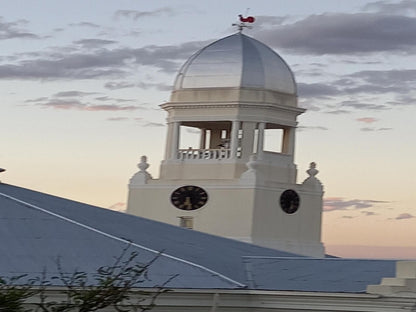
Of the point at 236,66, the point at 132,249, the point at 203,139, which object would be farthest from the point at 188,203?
the point at 132,249

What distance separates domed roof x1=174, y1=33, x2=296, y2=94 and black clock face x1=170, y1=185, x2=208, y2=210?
4313mm

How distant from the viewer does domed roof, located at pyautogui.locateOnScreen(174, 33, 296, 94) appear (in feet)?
260

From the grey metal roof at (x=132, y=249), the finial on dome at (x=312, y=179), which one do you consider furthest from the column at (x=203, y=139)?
the grey metal roof at (x=132, y=249)

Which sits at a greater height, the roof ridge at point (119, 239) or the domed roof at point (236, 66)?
the domed roof at point (236, 66)

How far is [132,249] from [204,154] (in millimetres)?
34864

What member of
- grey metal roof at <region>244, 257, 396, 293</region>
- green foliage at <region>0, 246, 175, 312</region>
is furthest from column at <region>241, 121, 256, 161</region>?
green foliage at <region>0, 246, 175, 312</region>

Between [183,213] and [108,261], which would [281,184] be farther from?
[108,261]

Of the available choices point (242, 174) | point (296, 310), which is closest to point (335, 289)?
point (296, 310)

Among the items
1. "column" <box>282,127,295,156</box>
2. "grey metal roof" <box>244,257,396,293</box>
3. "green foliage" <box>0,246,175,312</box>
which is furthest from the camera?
"column" <box>282,127,295,156</box>

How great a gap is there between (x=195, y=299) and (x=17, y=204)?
5.39 m

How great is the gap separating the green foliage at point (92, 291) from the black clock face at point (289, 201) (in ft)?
120

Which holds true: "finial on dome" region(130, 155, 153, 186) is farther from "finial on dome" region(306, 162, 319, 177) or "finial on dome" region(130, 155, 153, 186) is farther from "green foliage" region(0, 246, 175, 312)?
"green foliage" region(0, 246, 175, 312)

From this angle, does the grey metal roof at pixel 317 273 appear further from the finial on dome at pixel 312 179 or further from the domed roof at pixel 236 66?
the finial on dome at pixel 312 179

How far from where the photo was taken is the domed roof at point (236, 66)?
260 feet
